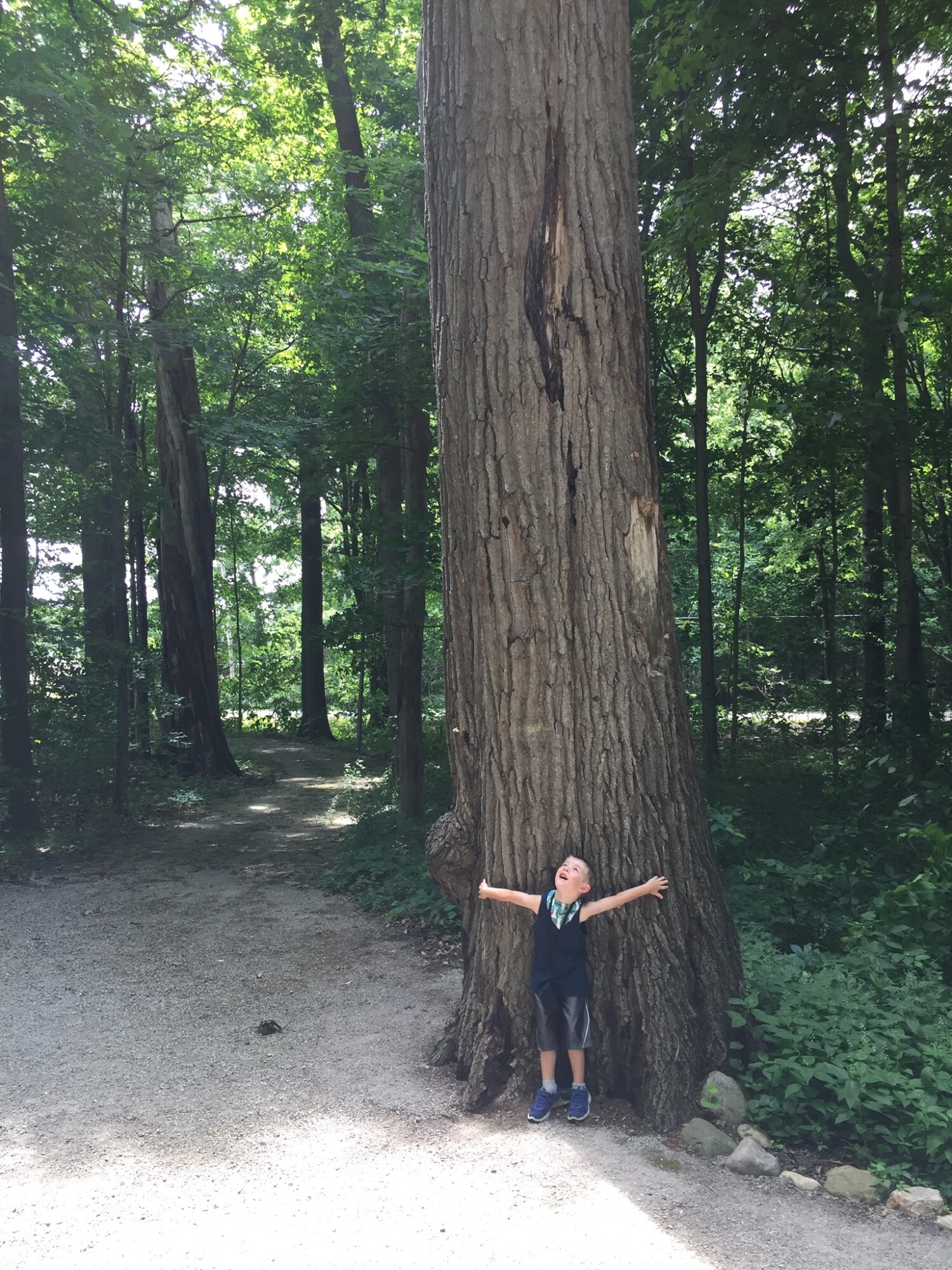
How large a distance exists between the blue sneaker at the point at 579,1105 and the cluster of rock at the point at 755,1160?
441mm

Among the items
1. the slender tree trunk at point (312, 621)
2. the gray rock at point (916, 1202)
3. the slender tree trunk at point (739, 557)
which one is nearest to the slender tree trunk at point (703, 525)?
the slender tree trunk at point (739, 557)

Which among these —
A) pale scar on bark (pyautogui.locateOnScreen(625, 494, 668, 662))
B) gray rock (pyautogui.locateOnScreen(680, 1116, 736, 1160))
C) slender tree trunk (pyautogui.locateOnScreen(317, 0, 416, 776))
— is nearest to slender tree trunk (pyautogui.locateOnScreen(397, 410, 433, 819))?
slender tree trunk (pyautogui.locateOnScreen(317, 0, 416, 776))

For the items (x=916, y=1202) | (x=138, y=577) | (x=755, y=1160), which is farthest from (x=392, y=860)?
(x=138, y=577)

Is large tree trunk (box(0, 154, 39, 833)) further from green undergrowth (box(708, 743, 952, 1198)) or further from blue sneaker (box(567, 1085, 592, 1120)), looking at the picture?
blue sneaker (box(567, 1085, 592, 1120))

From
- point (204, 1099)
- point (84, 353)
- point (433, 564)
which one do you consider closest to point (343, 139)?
point (84, 353)

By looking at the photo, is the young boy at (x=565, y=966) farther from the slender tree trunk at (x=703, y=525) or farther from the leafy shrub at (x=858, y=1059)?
the slender tree trunk at (x=703, y=525)

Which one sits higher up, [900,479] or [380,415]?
[380,415]

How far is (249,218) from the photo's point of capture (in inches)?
628

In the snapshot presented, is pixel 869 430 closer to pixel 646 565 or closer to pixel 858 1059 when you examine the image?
pixel 646 565

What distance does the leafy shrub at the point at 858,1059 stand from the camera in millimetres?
3801

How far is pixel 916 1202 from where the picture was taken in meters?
3.50

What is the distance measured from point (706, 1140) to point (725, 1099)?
0.81 feet

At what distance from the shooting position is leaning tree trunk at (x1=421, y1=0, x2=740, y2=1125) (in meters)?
4.55

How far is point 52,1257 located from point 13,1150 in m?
1.03
